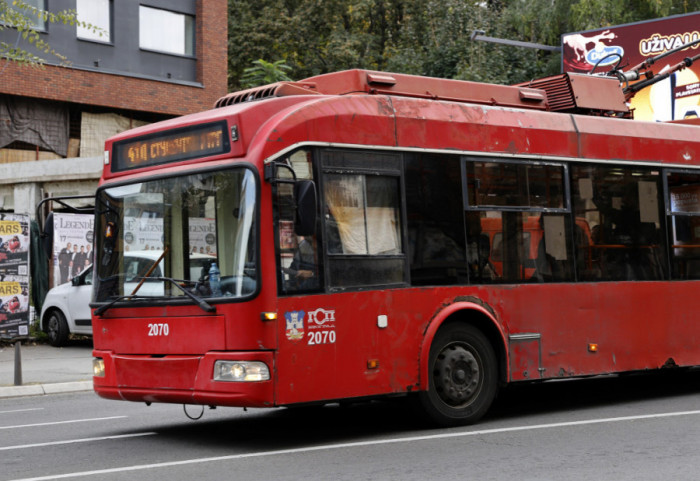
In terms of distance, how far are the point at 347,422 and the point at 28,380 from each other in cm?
702

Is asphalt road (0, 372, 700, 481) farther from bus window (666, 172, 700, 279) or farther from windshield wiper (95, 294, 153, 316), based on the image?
bus window (666, 172, 700, 279)

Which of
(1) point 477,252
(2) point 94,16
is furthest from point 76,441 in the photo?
(2) point 94,16

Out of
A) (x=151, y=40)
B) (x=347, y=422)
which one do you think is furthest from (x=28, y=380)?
(x=151, y=40)

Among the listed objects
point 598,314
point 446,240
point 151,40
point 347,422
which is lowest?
point 347,422

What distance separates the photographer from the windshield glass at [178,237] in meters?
8.57

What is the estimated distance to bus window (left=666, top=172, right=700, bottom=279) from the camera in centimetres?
1194

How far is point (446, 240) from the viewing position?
9781 millimetres

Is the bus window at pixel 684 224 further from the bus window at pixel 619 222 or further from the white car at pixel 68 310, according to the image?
the white car at pixel 68 310

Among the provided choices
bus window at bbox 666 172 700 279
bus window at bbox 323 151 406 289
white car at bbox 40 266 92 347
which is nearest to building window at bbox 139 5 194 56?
white car at bbox 40 266 92 347

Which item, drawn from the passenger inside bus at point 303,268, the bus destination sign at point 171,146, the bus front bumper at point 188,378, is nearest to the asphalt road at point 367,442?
the bus front bumper at point 188,378

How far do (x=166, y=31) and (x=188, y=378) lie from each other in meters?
26.1

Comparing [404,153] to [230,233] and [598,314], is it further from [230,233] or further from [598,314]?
[598,314]

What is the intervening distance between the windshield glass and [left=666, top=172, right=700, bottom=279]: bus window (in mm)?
5702

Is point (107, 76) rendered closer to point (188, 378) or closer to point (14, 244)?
point (14, 244)
